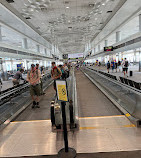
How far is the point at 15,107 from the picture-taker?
18.3 feet

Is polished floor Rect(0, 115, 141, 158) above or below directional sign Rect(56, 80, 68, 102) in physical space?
below

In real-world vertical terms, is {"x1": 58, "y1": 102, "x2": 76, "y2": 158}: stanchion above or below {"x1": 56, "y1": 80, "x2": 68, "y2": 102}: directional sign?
below

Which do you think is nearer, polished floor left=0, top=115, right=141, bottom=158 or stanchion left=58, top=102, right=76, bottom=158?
stanchion left=58, top=102, right=76, bottom=158

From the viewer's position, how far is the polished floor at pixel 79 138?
2.87 m

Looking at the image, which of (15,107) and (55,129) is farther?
(15,107)

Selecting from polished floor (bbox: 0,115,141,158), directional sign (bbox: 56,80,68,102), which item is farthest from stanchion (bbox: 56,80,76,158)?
polished floor (bbox: 0,115,141,158)

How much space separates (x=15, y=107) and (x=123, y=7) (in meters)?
13.4

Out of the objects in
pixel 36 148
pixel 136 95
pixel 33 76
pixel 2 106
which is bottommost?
pixel 36 148

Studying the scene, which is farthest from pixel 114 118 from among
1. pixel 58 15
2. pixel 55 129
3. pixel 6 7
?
pixel 58 15

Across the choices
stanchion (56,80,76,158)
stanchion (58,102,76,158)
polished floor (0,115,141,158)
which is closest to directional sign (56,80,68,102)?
stanchion (56,80,76,158)

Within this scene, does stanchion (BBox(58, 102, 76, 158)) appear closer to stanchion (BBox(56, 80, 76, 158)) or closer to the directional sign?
stanchion (BBox(56, 80, 76, 158))

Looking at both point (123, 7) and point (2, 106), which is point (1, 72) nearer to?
point (2, 106)

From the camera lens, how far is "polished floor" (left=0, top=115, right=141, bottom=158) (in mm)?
2873

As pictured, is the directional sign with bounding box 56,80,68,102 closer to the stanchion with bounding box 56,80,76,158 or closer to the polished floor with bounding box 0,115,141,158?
the stanchion with bounding box 56,80,76,158
